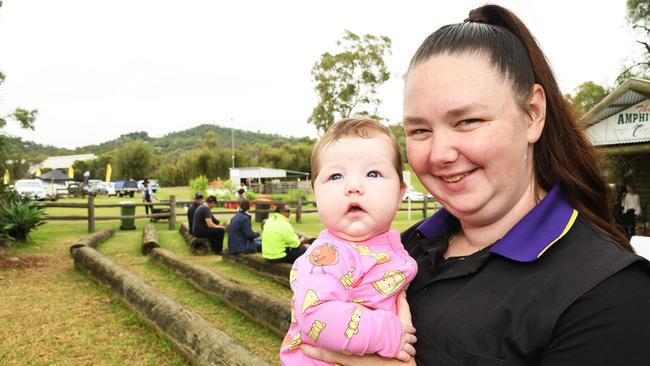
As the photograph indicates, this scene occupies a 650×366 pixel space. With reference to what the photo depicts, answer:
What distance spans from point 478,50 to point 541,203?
1.51 ft

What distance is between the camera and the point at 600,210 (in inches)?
55.8

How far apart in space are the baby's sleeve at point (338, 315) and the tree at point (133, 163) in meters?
76.5

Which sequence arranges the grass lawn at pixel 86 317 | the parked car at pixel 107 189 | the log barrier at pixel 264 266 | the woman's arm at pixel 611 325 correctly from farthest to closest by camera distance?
1. the parked car at pixel 107 189
2. the log barrier at pixel 264 266
3. the grass lawn at pixel 86 317
4. the woman's arm at pixel 611 325

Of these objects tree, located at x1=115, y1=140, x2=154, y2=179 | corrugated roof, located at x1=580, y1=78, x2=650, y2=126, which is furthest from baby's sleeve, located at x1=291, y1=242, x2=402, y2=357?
tree, located at x1=115, y1=140, x2=154, y2=179

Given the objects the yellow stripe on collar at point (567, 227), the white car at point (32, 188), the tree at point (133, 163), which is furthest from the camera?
the tree at point (133, 163)

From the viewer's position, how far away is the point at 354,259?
5.16 feet

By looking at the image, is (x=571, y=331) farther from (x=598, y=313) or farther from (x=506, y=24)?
(x=506, y=24)

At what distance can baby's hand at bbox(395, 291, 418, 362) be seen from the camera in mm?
1420

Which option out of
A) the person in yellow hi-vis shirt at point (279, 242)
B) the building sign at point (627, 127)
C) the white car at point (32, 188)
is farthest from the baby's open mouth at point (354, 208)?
the white car at point (32, 188)

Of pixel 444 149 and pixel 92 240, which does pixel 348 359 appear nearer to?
pixel 444 149

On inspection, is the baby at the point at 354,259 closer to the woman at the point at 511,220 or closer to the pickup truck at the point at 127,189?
the woman at the point at 511,220

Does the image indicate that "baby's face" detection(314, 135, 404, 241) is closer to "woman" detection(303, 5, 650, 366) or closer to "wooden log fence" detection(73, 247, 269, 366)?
"woman" detection(303, 5, 650, 366)

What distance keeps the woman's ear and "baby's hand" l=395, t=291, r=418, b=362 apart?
2.05 ft

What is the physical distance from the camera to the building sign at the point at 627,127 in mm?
10008
